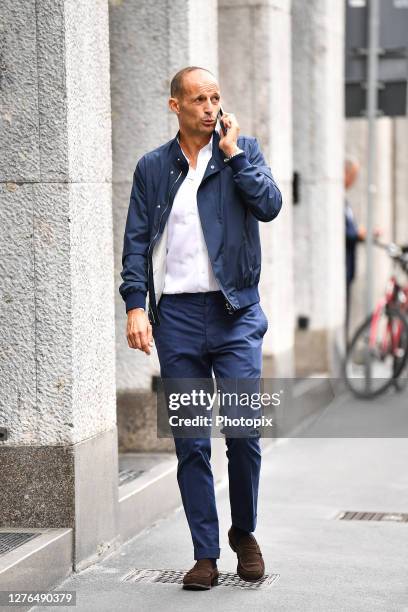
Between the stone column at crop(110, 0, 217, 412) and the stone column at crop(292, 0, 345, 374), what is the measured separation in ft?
13.4

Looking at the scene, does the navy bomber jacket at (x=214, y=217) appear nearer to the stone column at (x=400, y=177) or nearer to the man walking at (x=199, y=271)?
the man walking at (x=199, y=271)

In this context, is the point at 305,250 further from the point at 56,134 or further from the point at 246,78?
the point at 56,134

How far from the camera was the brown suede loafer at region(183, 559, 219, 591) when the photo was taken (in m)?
5.76

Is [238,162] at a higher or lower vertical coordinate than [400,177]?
lower

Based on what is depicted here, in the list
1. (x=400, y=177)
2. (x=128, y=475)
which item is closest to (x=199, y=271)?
(x=128, y=475)

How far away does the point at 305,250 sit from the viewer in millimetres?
12078

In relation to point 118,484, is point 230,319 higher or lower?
higher

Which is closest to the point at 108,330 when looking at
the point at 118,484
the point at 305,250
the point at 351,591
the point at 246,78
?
the point at 118,484

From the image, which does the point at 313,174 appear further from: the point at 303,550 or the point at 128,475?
the point at 303,550

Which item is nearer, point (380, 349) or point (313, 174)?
point (313, 174)

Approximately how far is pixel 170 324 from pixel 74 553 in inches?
41.8

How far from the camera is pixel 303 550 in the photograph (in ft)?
21.5

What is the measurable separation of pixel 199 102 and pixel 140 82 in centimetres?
242

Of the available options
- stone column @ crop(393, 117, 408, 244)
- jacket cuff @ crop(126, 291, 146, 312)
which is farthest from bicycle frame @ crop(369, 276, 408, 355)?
stone column @ crop(393, 117, 408, 244)
